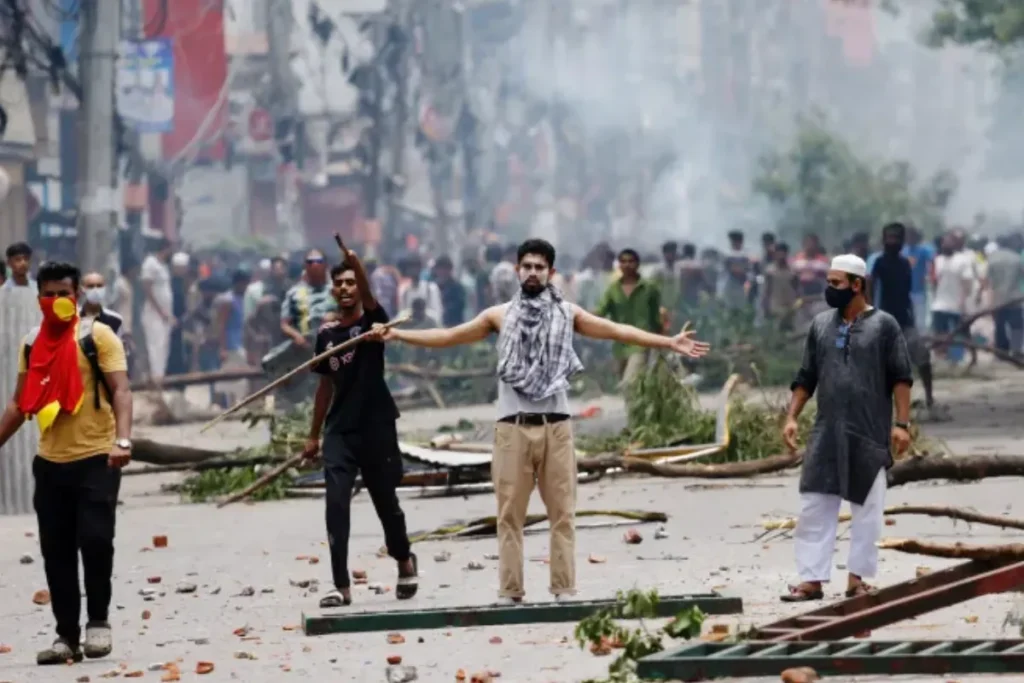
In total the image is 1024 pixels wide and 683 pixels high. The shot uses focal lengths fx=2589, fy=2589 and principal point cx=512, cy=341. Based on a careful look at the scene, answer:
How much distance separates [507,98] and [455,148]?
756cm

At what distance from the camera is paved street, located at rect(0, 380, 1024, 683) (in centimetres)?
927

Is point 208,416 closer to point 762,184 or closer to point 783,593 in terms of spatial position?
point 783,593

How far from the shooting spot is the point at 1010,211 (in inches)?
3059

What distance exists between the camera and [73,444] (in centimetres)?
957

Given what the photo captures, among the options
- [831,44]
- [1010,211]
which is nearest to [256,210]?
[831,44]

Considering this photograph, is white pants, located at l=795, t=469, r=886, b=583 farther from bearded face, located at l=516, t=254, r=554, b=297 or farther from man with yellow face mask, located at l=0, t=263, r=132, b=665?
man with yellow face mask, located at l=0, t=263, r=132, b=665

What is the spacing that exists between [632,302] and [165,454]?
380cm

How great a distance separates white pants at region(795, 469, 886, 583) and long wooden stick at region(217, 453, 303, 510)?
448cm

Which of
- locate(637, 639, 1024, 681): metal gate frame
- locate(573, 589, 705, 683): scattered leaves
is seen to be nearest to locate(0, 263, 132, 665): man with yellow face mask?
locate(573, 589, 705, 683): scattered leaves

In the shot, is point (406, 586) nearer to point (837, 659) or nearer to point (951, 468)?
point (951, 468)

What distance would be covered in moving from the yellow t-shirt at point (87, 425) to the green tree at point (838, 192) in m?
46.8

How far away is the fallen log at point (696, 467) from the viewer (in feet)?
44.9

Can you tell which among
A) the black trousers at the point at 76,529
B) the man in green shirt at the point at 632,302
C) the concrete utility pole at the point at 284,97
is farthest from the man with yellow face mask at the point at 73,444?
the concrete utility pole at the point at 284,97

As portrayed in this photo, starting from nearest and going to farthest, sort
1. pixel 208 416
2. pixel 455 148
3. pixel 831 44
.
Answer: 1. pixel 208 416
2. pixel 455 148
3. pixel 831 44
